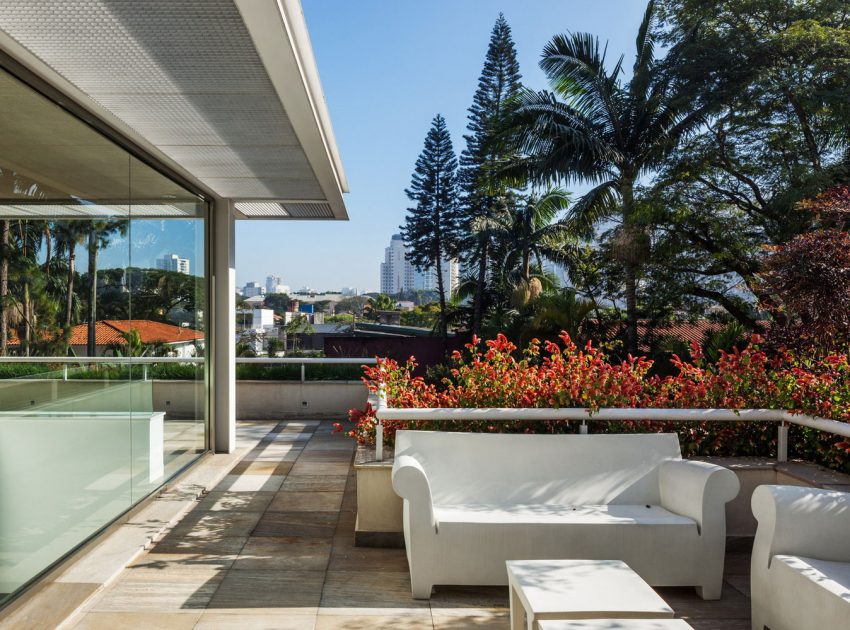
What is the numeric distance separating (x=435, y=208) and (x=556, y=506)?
66.8 ft

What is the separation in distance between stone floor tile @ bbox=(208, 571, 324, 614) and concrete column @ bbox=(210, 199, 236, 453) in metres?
2.96

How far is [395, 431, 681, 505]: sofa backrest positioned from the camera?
3.42 m

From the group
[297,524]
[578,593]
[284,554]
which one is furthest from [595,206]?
[578,593]

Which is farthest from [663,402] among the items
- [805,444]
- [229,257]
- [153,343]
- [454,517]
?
[229,257]

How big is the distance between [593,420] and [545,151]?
416 inches

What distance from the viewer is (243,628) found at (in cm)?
271

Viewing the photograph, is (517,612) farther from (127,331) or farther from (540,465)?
(127,331)

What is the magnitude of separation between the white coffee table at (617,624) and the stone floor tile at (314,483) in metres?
3.04

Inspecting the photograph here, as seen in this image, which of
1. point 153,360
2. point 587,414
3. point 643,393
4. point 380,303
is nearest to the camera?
point 587,414

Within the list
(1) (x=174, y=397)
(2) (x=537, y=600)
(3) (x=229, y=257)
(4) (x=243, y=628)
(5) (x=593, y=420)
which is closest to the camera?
(2) (x=537, y=600)

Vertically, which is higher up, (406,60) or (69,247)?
(406,60)

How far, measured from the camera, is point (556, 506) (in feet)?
11.1

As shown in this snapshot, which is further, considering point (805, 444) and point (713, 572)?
point (805, 444)

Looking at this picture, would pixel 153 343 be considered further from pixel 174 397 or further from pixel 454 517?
pixel 454 517
